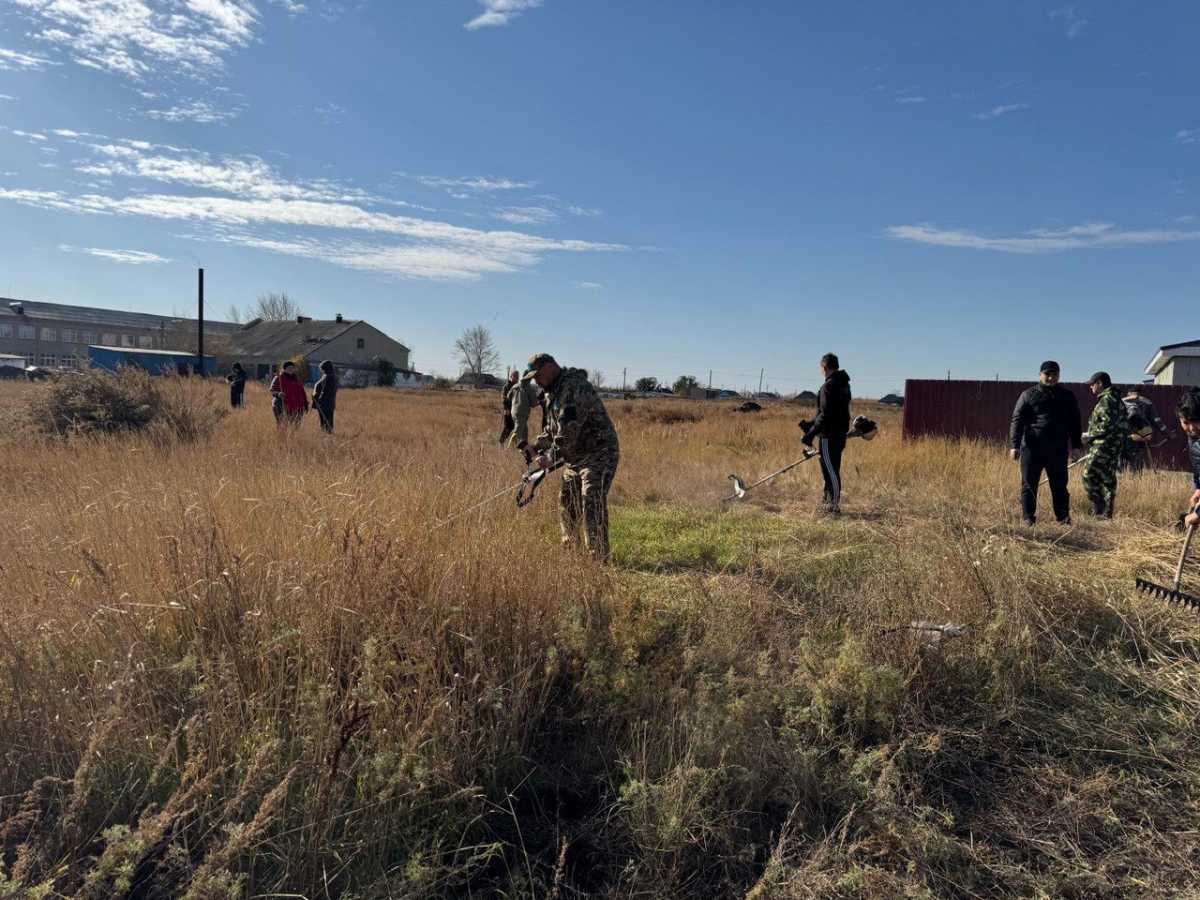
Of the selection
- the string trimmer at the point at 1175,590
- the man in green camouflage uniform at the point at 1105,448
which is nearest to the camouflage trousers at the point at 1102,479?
the man in green camouflage uniform at the point at 1105,448

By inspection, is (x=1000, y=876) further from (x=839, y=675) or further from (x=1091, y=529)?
(x=1091, y=529)

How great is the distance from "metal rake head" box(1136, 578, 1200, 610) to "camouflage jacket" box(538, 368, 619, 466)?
10.8 ft

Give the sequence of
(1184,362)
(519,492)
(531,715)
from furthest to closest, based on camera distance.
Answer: (1184,362)
(519,492)
(531,715)

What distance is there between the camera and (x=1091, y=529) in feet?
21.3

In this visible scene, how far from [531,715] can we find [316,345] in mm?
63018

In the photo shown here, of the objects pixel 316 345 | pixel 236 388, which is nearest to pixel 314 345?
pixel 316 345

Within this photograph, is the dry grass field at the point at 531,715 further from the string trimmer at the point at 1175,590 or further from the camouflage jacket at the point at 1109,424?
the camouflage jacket at the point at 1109,424

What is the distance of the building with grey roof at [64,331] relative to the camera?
6938cm

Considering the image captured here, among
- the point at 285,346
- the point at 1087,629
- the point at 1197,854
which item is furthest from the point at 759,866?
the point at 285,346

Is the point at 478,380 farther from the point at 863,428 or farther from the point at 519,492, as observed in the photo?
the point at 519,492

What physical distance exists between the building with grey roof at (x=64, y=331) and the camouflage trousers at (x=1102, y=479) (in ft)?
238

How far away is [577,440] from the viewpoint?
16.9ft

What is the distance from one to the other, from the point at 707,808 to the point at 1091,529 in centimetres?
601

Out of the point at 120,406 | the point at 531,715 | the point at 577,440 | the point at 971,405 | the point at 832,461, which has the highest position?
the point at 971,405
